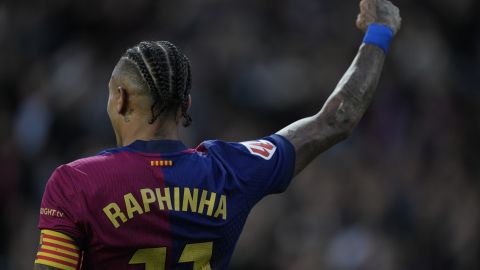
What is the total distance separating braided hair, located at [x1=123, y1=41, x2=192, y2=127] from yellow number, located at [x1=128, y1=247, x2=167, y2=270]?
1.53 ft

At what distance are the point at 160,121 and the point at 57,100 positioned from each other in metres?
8.00

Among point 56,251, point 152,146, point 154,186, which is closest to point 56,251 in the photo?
point 56,251

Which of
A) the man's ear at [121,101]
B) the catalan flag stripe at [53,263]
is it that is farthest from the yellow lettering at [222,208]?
the catalan flag stripe at [53,263]

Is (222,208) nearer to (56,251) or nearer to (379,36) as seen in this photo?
(56,251)

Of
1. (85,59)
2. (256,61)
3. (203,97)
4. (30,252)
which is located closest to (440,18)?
(256,61)

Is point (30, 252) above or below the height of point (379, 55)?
below

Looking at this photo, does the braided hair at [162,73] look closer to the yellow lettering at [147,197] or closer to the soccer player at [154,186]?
the soccer player at [154,186]

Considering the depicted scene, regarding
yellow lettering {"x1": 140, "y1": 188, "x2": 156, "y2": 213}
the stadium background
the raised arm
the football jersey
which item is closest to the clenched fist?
the raised arm

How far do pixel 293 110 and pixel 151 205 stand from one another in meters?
8.02

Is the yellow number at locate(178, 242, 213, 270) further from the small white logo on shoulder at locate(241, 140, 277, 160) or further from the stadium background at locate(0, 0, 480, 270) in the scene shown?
the stadium background at locate(0, 0, 480, 270)

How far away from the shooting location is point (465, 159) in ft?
34.9

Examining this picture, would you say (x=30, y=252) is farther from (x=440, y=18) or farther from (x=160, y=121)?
(x=160, y=121)

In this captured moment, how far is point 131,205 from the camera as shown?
3646mm

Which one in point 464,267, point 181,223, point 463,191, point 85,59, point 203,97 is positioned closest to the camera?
point 181,223
